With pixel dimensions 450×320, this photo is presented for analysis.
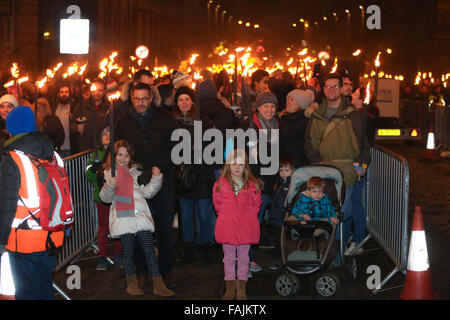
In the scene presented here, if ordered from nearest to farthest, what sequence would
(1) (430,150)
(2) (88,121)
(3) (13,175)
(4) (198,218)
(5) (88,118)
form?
(3) (13,175) → (4) (198,218) → (2) (88,121) → (5) (88,118) → (1) (430,150)

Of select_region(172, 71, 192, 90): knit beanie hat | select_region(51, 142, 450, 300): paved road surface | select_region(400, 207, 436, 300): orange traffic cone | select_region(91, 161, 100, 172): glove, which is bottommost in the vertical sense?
select_region(51, 142, 450, 300): paved road surface

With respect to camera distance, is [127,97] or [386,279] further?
[127,97]

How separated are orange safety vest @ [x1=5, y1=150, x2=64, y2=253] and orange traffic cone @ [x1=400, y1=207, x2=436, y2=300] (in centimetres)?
340

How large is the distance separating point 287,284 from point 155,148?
1849mm

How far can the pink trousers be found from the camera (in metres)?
8.14

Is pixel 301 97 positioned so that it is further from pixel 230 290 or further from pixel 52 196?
pixel 52 196

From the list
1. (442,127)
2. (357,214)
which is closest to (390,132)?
(442,127)

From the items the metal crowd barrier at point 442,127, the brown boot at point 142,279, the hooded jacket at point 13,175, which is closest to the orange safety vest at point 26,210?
the hooded jacket at point 13,175

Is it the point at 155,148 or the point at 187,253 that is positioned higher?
the point at 155,148

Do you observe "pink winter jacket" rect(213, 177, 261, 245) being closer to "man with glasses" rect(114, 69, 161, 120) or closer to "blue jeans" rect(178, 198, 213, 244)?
"man with glasses" rect(114, 69, 161, 120)

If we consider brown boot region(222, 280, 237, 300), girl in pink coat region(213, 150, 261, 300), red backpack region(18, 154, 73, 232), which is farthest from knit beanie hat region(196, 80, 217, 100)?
red backpack region(18, 154, 73, 232)

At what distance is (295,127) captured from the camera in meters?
10.3

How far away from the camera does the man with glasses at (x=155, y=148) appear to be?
8.52m

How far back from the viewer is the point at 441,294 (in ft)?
27.3
